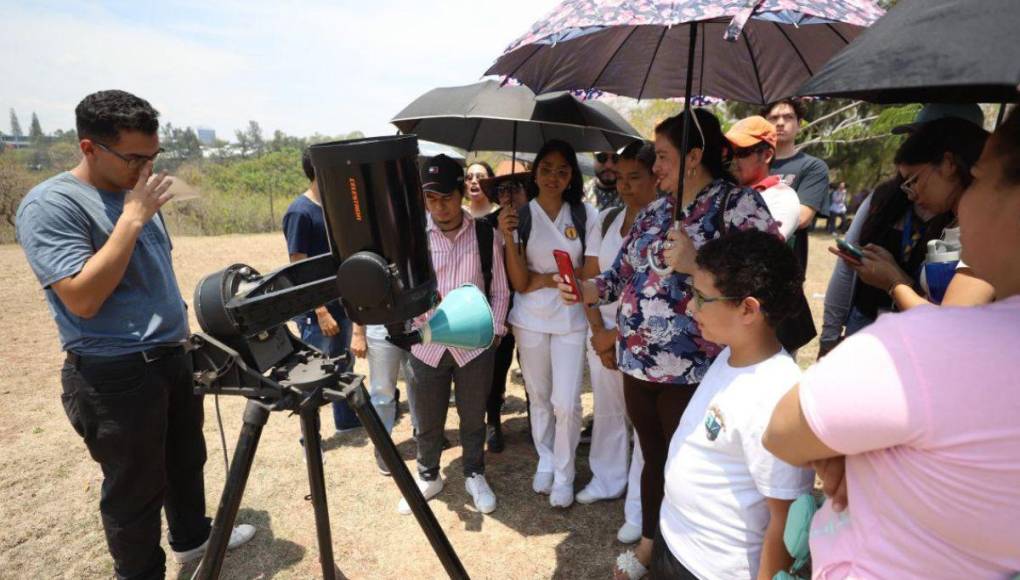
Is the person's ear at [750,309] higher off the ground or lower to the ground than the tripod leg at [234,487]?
higher

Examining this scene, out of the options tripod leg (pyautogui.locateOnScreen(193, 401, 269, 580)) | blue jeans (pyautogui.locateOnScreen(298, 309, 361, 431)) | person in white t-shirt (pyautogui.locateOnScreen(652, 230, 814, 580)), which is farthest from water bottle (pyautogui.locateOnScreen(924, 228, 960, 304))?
blue jeans (pyautogui.locateOnScreen(298, 309, 361, 431))

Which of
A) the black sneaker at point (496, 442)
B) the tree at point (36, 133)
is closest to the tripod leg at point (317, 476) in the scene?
the black sneaker at point (496, 442)

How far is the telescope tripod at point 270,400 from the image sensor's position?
1440mm

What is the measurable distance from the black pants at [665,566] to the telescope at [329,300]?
94 centimetres

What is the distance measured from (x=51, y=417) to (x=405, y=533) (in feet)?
11.9

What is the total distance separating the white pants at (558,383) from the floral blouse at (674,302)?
0.80 metres

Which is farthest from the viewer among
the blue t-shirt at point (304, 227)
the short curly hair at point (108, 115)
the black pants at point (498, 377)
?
the black pants at point (498, 377)

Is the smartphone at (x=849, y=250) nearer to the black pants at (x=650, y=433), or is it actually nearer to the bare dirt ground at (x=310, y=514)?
the black pants at (x=650, y=433)

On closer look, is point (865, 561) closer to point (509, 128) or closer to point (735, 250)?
point (735, 250)

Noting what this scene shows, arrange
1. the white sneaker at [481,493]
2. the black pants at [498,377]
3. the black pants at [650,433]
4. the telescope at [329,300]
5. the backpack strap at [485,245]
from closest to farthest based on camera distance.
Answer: the telescope at [329,300] < the black pants at [650,433] < the backpack strap at [485,245] < the white sneaker at [481,493] < the black pants at [498,377]

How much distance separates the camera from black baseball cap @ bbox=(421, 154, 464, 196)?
2.90m

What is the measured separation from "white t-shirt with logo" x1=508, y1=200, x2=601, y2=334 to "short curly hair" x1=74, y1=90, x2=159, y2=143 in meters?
1.98

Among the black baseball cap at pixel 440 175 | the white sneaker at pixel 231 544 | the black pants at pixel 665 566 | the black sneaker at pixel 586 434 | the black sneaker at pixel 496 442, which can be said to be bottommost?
the black sneaker at pixel 586 434

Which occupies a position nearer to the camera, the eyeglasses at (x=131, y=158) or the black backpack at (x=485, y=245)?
the eyeglasses at (x=131, y=158)
